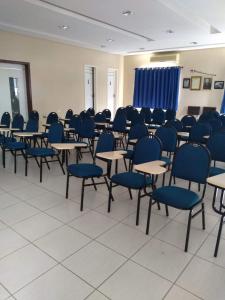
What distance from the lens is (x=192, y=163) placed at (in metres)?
2.45

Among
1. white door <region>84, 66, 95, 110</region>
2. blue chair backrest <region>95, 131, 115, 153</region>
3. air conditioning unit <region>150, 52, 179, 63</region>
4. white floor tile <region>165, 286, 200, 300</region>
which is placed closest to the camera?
white floor tile <region>165, 286, 200, 300</region>

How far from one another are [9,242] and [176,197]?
1.67 metres

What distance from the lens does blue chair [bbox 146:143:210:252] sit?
7.15 feet

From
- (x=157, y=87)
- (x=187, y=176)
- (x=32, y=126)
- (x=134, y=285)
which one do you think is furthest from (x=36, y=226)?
(x=157, y=87)

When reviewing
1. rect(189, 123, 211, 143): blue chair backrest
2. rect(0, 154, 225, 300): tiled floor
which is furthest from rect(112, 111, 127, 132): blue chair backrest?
rect(0, 154, 225, 300): tiled floor

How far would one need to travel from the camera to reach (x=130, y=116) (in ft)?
22.9

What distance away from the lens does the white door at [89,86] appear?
8.56 m

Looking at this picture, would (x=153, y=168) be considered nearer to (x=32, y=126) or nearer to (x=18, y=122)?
(x=32, y=126)

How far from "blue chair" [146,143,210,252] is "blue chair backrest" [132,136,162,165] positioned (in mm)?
326

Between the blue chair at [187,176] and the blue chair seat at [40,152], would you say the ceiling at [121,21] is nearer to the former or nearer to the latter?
the blue chair seat at [40,152]

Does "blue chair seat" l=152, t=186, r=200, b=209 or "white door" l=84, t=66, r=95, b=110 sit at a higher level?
"white door" l=84, t=66, r=95, b=110

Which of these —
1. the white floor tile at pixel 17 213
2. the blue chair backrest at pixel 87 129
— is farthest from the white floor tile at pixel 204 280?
the blue chair backrest at pixel 87 129

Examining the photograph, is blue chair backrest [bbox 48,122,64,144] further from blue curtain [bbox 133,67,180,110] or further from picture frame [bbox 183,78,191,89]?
picture frame [bbox 183,78,191,89]

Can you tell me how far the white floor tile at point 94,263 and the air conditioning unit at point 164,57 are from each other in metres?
7.56
